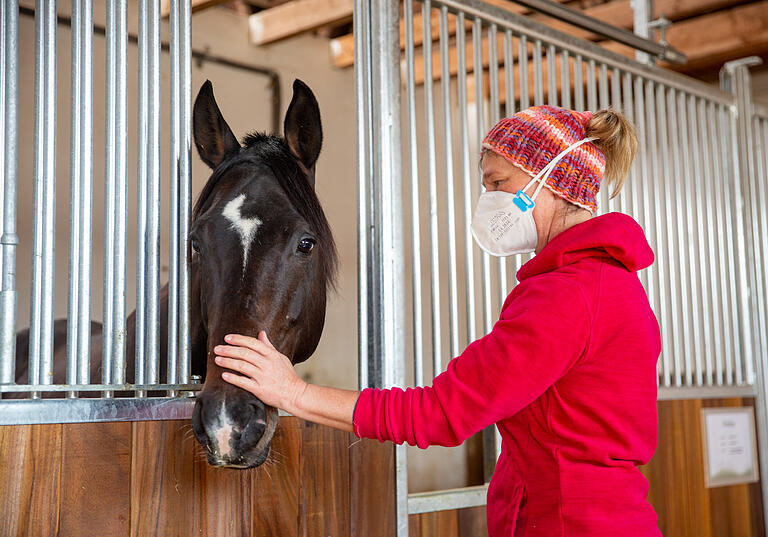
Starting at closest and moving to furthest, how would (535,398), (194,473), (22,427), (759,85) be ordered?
1. (535,398)
2. (22,427)
3. (194,473)
4. (759,85)

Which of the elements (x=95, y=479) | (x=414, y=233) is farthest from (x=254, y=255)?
(x=414, y=233)

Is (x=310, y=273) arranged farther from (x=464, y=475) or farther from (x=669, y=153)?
(x=464, y=475)

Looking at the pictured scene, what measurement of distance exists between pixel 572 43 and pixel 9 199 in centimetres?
182

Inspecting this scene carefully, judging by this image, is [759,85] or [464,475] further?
[464,475]

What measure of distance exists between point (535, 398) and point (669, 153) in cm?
208

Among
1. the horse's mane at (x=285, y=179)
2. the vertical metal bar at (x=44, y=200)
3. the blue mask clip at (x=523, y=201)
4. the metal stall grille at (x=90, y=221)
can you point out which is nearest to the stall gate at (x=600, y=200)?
the horse's mane at (x=285, y=179)

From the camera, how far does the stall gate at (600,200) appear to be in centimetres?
194

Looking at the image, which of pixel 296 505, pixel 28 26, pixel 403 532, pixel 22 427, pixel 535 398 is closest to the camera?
pixel 535 398

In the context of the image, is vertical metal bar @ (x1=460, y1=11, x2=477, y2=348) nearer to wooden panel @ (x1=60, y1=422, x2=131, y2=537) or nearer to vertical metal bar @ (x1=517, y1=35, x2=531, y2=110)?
vertical metal bar @ (x1=517, y1=35, x2=531, y2=110)

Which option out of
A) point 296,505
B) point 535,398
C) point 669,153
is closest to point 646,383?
point 535,398

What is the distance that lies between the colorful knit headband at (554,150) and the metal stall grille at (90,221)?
0.66 metres

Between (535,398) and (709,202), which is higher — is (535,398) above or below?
below

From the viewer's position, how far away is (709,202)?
9.90 ft

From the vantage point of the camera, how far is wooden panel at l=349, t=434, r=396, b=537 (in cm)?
177
